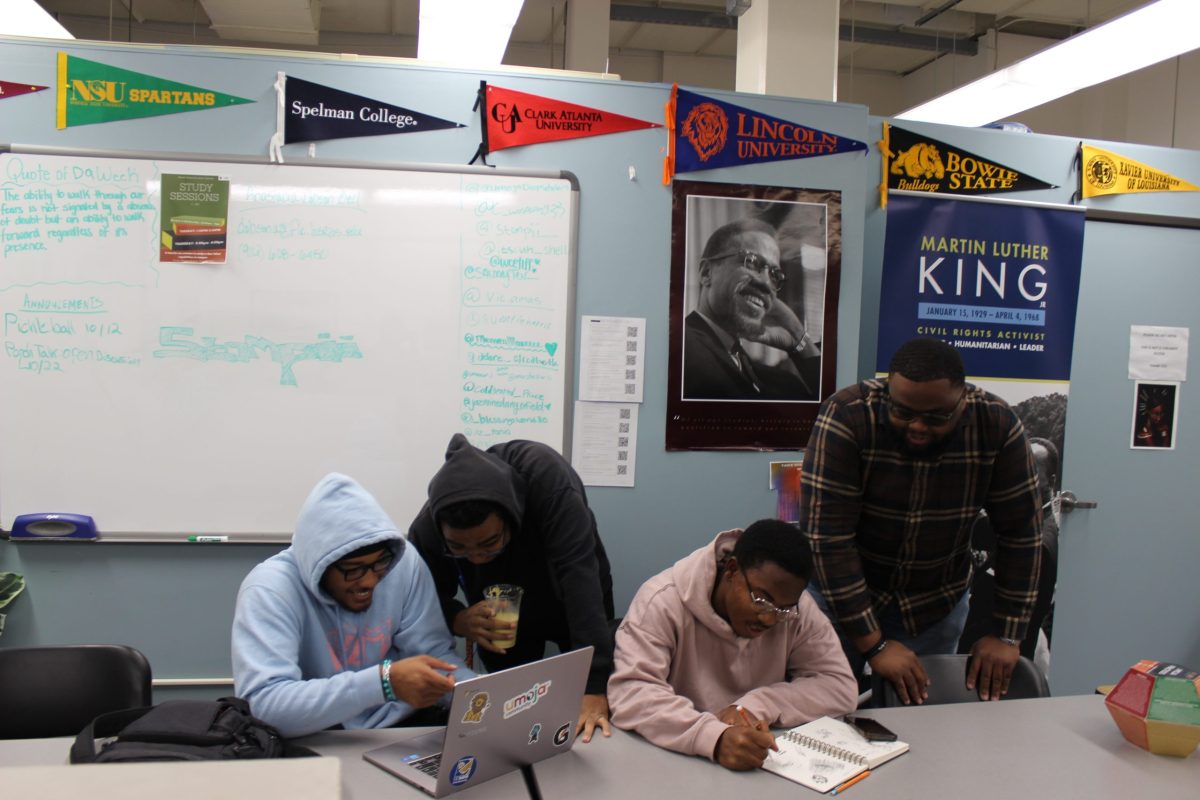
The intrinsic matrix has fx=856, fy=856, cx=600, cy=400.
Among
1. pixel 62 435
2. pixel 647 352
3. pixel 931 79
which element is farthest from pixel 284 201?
pixel 931 79

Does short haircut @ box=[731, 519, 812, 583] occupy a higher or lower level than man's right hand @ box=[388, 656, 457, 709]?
higher

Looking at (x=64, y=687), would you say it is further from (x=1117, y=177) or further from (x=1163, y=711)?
(x=1117, y=177)

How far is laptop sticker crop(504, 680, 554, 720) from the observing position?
141cm

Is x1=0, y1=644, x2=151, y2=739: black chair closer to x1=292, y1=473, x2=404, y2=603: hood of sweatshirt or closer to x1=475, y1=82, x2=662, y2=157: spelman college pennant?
x1=292, y1=473, x2=404, y2=603: hood of sweatshirt

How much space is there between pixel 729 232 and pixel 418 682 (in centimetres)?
199

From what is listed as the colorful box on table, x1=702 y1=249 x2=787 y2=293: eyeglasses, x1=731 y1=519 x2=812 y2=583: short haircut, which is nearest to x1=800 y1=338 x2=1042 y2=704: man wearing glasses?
the colorful box on table

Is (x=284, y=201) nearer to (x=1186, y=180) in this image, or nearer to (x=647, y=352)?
(x=647, y=352)

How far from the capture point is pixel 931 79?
6926mm

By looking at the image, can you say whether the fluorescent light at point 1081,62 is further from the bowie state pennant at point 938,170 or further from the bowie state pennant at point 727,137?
the bowie state pennant at point 727,137

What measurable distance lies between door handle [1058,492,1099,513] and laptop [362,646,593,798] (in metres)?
2.78

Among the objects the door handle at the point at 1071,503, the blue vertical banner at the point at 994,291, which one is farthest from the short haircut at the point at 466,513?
the door handle at the point at 1071,503

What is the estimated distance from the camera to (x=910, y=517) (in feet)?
6.96

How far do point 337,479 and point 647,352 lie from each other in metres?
1.39

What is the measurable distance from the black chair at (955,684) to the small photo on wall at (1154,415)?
1.98 meters
